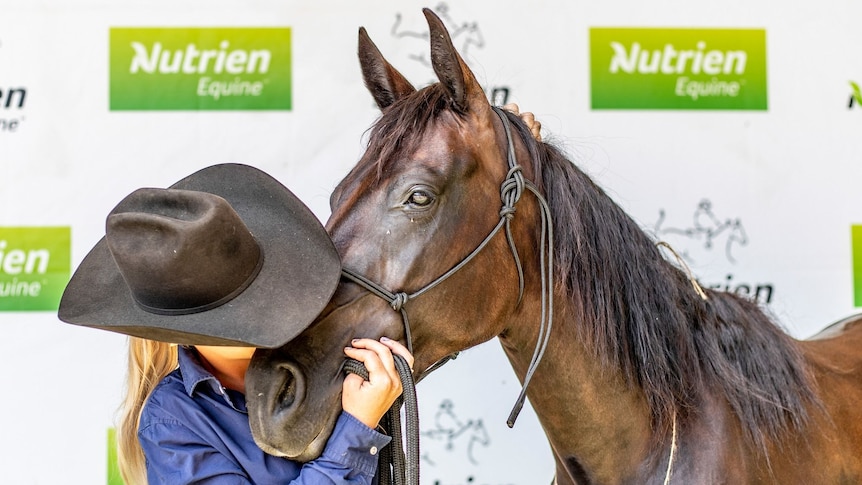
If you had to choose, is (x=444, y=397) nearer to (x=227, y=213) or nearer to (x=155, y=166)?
(x=155, y=166)

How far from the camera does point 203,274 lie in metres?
1.20

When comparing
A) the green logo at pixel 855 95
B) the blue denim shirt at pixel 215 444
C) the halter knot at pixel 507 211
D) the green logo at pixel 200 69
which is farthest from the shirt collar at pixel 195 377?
the green logo at pixel 855 95

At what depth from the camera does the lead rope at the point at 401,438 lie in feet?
4.38

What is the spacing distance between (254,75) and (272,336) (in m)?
1.84

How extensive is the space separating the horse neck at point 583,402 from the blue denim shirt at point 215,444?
1.29 feet

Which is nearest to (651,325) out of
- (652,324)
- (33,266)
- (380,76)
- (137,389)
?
(652,324)

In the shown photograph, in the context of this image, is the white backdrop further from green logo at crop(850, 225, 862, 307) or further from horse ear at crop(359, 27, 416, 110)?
horse ear at crop(359, 27, 416, 110)

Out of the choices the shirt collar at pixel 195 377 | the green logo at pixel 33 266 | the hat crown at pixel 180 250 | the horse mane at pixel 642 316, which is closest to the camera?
the hat crown at pixel 180 250

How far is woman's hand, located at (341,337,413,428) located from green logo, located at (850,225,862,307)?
2.35 m

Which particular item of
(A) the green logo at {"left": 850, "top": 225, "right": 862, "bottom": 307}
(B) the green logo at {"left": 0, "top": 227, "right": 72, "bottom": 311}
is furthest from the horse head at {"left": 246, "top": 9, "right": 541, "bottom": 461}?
(A) the green logo at {"left": 850, "top": 225, "right": 862, "bottom": 307}

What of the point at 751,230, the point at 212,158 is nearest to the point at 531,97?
the point at 751,230

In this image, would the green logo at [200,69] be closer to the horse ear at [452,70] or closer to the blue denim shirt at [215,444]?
the horse ear at [452,70]

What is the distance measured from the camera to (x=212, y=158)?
2824mm

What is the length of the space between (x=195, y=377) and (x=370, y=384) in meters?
0.33
